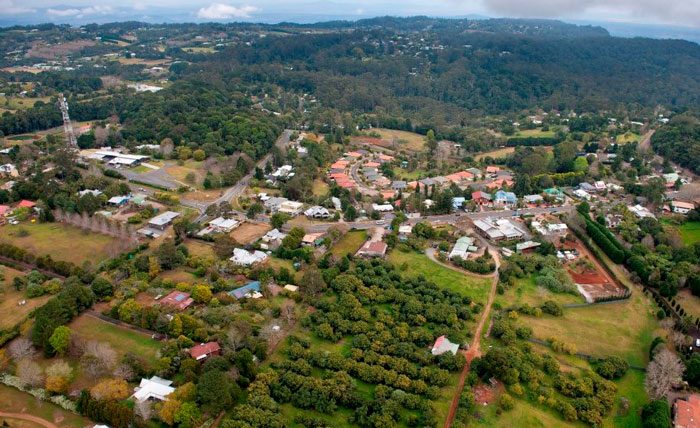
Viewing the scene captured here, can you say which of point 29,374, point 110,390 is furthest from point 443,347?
point 29,374

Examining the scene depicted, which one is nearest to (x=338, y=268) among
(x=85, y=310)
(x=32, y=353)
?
(x=85, y=310)

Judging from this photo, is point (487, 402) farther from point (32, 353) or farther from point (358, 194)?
point (358, 194)

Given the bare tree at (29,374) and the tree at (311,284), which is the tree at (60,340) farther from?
the tree at (311,284)

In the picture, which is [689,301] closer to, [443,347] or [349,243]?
[443,347]

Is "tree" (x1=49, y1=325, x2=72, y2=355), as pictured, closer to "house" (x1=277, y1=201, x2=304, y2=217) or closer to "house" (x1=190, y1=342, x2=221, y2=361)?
"house" (x1=190, y1=342, x2=221, y2=361)

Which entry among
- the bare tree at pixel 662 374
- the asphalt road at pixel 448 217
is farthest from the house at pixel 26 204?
the bare tree at pixel 662 374
